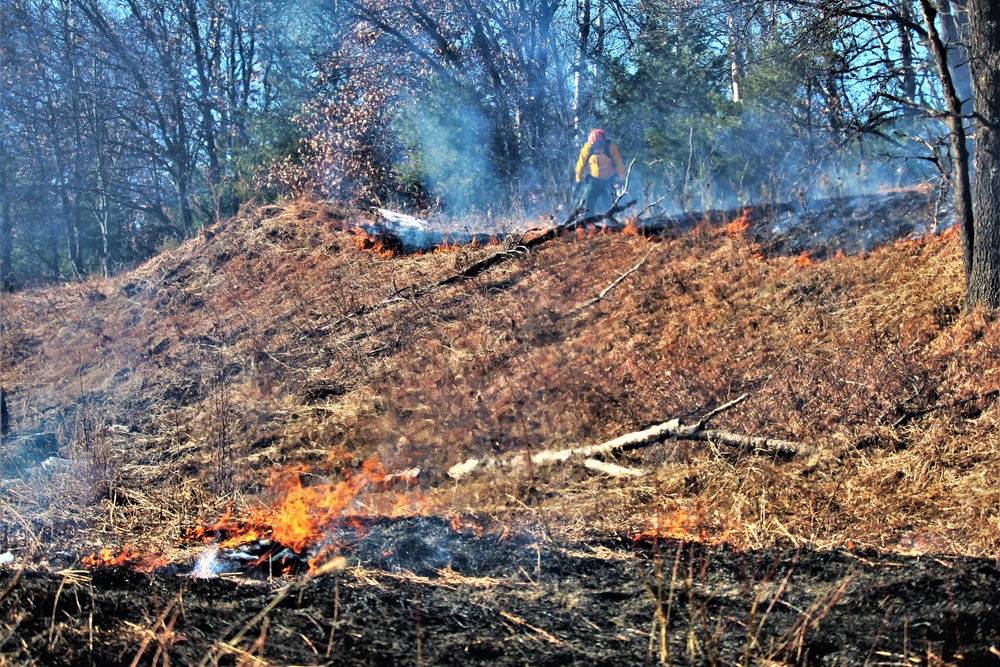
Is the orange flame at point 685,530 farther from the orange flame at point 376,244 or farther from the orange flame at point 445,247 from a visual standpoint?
the orange flame at point 376,244

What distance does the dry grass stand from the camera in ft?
18.2

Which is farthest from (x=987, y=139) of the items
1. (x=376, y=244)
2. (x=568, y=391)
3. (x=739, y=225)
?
(x=376, y=244)

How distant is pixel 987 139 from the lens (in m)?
6.81

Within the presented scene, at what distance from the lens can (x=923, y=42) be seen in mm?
7645

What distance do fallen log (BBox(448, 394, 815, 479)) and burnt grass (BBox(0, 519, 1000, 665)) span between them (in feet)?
3.91

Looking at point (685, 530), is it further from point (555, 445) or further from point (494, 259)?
point (494, 259)

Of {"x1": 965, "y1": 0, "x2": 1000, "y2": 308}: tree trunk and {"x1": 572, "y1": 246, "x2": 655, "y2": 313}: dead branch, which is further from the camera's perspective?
{"x1": 572, "y1": 246, "x2": 655, "y2": 313}: dead branch

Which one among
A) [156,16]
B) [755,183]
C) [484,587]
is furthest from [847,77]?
[156,16]

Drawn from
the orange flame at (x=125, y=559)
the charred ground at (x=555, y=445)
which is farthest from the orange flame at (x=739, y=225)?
the orange flame at (x=125, y=559)

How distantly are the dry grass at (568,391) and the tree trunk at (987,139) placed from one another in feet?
1.52

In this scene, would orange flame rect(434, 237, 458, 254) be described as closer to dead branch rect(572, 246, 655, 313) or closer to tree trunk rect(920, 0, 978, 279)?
dead branch rect(572, 246, 655, 313)

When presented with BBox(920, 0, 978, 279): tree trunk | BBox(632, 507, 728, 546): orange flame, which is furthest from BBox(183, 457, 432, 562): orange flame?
BBox(920, 0, 978, 279): tree trunk

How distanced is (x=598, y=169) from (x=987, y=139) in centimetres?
505

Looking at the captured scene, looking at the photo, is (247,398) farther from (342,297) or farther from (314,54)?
(314,54)
